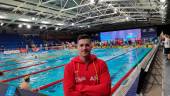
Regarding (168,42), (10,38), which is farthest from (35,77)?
(10,38)

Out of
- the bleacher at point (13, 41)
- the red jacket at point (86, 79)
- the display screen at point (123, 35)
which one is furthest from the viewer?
the display screen at point (123, 35)

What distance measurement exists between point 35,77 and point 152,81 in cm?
501

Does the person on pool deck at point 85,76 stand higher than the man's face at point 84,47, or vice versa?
the man's face at point 84,47

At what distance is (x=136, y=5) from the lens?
1967 cm

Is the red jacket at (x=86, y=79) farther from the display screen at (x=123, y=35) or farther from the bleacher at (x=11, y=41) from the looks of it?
the display screen at (x=123, y=35)

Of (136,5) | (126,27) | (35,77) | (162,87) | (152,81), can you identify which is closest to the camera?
(162,87)

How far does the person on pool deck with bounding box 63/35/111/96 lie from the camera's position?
6.66 feet

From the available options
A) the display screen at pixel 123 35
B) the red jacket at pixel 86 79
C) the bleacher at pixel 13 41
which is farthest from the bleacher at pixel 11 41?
the red jacket at pixel 86 79

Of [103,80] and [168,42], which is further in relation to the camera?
[168,42]

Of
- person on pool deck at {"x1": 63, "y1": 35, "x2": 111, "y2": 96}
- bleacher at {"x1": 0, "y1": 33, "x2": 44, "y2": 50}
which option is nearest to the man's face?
person on pool deck at {"x1": 63, "y1": 35, "x2": 111, "y2": 96}

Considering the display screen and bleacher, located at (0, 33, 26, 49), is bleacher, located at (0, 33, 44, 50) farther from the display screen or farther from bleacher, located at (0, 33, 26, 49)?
the display screen

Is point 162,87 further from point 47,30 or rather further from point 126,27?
point 126,27

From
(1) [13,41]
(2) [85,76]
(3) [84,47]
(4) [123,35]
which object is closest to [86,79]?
(2) [85,76]

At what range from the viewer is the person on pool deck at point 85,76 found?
203 cm
